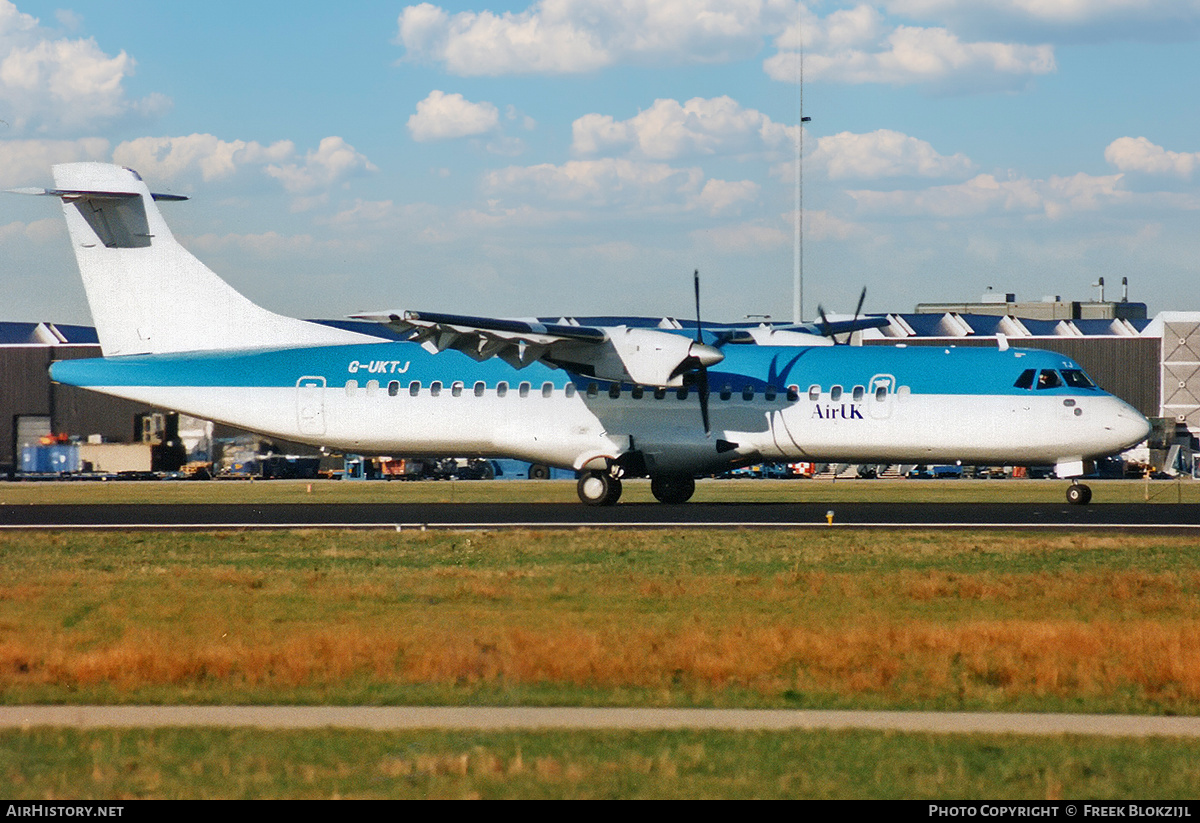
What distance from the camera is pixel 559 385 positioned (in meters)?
32.9

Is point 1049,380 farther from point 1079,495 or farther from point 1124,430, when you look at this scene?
point 1079,495

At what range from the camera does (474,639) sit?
13.2m

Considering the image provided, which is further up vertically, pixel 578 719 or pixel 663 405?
pixel 663 405

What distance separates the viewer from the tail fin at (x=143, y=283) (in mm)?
34875

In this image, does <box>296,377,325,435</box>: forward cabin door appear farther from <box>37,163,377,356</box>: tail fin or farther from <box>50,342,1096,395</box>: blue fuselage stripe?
<box>37,163,377,356</box>: tail fin

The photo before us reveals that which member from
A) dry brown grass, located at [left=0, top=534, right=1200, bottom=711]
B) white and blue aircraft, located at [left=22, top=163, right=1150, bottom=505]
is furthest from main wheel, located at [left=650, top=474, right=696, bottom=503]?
dry brown grass, located at [left=0, top=534, right=1200, bottom=711]

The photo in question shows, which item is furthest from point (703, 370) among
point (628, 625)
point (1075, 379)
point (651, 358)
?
point (628, 625)

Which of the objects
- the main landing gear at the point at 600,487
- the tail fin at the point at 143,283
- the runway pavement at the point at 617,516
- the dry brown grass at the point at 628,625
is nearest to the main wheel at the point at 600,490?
the main landing gear at the point at 600,487

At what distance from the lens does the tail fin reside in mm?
34875

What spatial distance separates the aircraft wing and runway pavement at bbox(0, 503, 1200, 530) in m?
3.43

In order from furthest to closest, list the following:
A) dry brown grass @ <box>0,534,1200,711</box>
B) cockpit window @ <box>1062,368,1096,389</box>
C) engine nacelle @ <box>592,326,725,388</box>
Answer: cockpit window @ <box>1062,368,1096,389</box> < engine nacelle @ <box>592,326,725,388</box> < dry brown grass @ <box>0,534,1200,711</box>

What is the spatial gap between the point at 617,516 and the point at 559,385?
16.1ft
